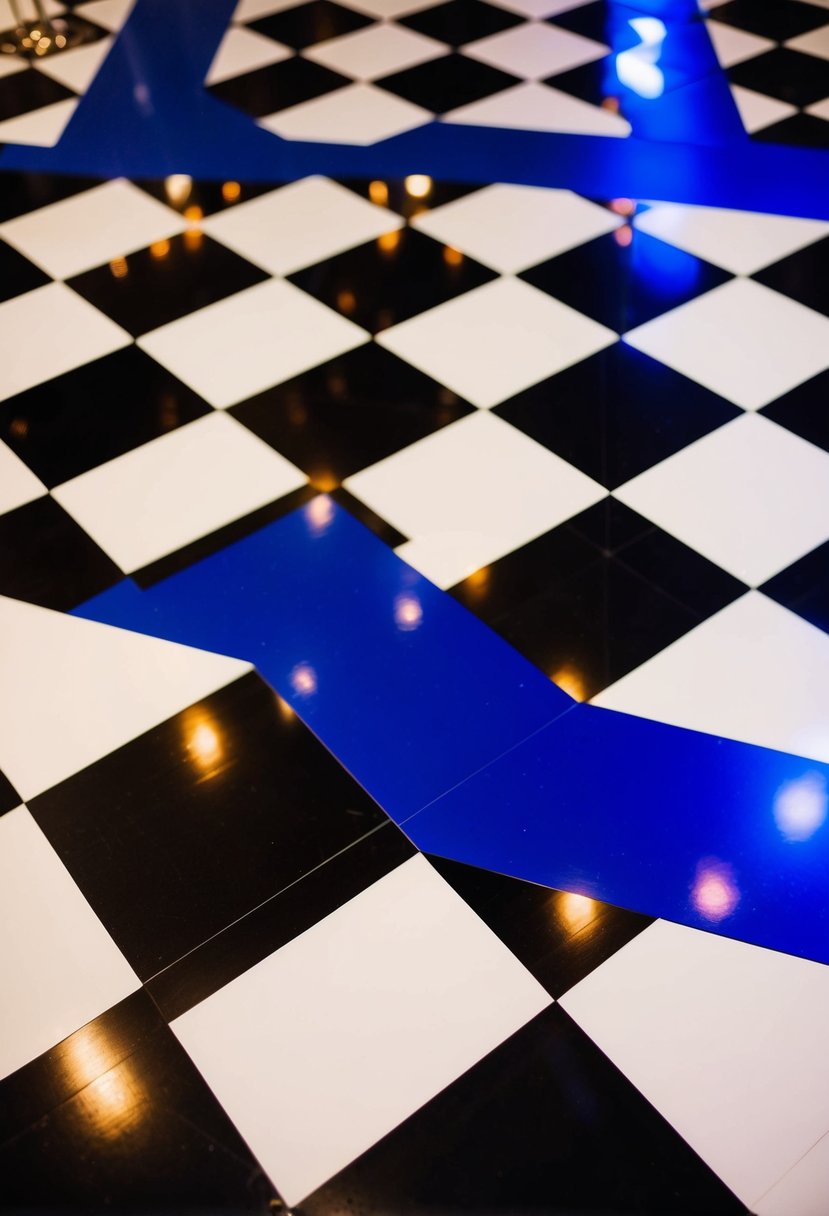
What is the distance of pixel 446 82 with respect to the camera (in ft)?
11.7

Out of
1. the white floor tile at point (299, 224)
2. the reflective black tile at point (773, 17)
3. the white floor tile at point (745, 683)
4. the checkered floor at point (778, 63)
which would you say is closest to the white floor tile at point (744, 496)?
the white floor tile at point (745, 683)

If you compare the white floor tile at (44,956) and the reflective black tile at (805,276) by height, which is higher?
the reflective black tile at (805,276)

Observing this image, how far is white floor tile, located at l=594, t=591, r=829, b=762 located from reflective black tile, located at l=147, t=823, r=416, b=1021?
0.47 metres

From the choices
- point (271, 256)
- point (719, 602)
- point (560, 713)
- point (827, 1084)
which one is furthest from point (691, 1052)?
point (271, 256)

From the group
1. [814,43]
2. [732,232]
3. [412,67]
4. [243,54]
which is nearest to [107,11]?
[243,54]

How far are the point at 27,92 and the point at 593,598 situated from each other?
298cm

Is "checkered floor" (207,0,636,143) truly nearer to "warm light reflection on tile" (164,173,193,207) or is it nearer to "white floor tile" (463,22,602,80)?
"white floor tile" (463,22,602,80)

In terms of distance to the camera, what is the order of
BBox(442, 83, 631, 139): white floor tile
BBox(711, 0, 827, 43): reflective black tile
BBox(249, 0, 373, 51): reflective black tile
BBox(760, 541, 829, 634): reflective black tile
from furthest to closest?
BBox(249, 0, 373, 51): reflective black tile → BBox(711, 0, 827, 43): reflective black tile → BBox(442, 83, 631, 139): white floor tile → BBox(760, 541, 829, 634): reflective black tile

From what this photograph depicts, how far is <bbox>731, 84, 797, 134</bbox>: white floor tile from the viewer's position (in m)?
3.28

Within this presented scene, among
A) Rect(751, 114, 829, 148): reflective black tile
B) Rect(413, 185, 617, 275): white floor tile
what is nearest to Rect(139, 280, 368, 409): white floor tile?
Rect(413, 185, 617, 275): white floor tile

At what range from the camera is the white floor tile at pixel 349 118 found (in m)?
3.33

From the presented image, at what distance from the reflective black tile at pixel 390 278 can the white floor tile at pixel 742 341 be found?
0.51 metres

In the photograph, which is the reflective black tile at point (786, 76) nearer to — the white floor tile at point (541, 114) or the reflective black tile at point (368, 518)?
the white floor tile at point (541, 114)

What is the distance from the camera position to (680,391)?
2379mm
